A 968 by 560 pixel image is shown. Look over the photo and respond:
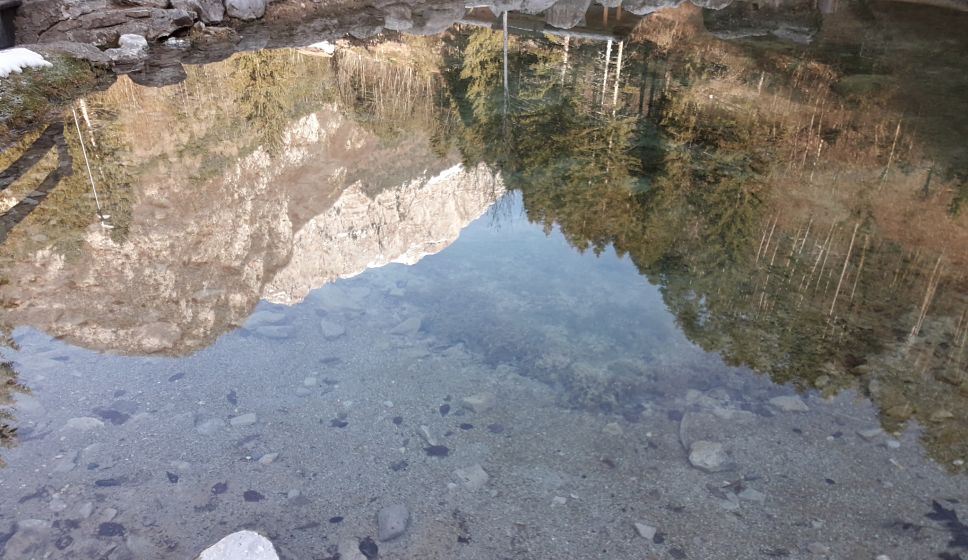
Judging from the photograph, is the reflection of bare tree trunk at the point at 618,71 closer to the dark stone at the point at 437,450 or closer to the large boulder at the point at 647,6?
the large boulder at the point at 647,6

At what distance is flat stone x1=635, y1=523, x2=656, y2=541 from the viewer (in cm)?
418

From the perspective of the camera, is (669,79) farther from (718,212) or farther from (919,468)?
(919,468)

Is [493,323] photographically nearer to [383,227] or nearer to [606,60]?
[383,227]

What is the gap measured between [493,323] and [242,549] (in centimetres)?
298

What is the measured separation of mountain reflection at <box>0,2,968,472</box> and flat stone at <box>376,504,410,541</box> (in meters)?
2.60

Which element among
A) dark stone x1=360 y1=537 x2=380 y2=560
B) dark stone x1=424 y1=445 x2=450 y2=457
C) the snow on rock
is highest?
the snow on rock

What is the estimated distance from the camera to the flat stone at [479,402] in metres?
5.25

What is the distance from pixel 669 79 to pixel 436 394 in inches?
373

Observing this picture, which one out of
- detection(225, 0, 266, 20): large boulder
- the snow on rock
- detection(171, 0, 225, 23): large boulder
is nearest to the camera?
the snow on rock

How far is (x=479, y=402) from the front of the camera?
5.31 metres

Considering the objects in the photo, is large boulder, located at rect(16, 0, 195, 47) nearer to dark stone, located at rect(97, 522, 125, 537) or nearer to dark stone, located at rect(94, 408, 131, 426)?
dark stone, located at rect(94, 408, 131, 426)

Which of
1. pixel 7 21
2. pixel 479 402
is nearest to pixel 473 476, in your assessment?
pixel 479 402

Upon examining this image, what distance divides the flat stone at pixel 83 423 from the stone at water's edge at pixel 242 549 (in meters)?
1.60

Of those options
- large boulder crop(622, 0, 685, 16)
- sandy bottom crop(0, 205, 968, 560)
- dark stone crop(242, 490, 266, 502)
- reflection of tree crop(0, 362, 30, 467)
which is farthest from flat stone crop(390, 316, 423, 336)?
large boulder crop(622, 0, 685, 16)
